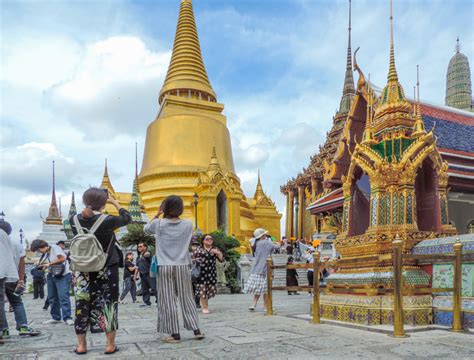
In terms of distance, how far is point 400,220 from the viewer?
271 inches

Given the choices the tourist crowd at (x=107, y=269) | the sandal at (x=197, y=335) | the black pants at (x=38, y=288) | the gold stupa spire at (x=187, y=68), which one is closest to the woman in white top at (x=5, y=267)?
the tourist crowd at (x=107, y=269)

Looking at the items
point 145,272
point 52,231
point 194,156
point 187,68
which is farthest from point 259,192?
point 145,272

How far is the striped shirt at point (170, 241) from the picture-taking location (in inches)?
203

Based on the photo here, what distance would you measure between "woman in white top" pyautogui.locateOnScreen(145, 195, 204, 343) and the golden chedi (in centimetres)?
2265

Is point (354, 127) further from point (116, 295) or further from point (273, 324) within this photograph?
point (116, 295)

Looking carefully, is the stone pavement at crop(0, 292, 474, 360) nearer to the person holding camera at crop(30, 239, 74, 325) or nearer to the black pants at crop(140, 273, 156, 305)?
the person holding camera at crop(30, 239, 74, 325)

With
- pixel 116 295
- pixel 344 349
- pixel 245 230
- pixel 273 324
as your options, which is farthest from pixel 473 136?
pixel 245 230

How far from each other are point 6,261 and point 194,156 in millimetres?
27104

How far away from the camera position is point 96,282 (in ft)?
14.9

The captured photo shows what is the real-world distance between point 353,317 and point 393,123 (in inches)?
128

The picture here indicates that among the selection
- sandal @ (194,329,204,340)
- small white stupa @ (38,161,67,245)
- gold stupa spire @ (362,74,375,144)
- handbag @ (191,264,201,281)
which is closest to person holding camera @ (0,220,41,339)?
sandal @ (194,329,204,340)

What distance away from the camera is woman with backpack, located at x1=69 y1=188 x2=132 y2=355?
4449 mm

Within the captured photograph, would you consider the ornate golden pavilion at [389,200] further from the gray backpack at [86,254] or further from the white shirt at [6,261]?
the white shirt at [6,261]

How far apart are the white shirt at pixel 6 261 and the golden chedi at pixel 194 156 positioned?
21.9 metres
